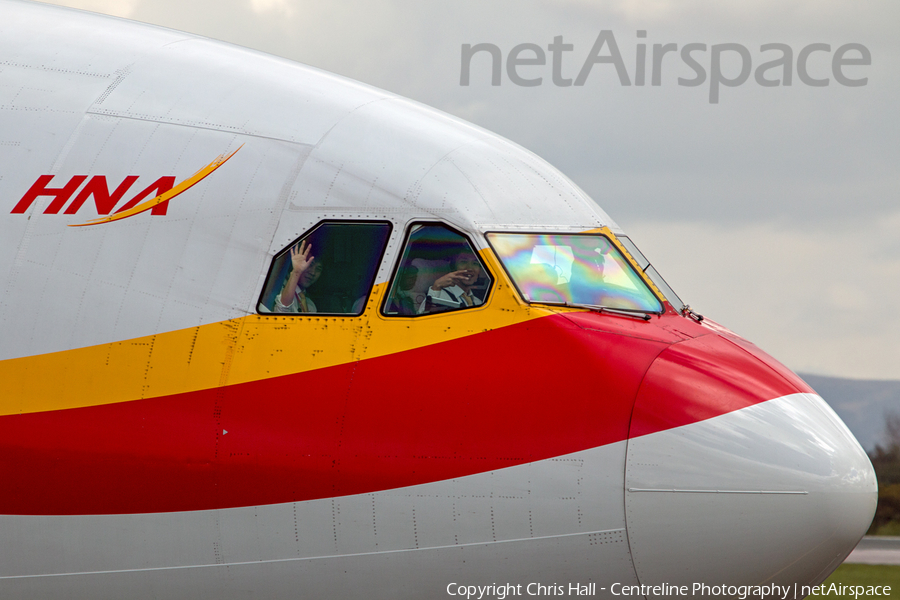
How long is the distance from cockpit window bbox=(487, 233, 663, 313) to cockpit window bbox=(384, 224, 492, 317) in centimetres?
25

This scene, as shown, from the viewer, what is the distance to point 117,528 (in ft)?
26.5

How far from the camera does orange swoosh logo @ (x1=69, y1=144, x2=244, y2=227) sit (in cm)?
852

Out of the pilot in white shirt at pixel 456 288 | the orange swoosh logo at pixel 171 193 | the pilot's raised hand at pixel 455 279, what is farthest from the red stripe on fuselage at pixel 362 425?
the orange swoosh logo at pixel 171 193

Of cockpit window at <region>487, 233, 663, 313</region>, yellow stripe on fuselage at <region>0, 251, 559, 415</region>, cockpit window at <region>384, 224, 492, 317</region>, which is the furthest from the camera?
cockpit window at <region>487, 233, 663, 313</region>

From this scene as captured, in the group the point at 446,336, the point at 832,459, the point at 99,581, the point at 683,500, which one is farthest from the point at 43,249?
the point at 832,459

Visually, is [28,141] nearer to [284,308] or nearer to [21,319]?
[21,319]

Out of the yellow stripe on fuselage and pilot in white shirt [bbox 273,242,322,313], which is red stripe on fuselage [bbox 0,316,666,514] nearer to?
the yellow stripe on fuselage

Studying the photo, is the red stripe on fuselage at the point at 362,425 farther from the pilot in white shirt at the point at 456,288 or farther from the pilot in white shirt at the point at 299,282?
the pilot in white shirt at the point at 299,282

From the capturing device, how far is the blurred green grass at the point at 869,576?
2461 cm

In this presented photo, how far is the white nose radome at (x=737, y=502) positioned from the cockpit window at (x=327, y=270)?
99.6 inches

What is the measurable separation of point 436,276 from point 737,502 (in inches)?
114

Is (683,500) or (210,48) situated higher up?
(210,48)

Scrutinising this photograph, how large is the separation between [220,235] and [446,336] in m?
2.10
